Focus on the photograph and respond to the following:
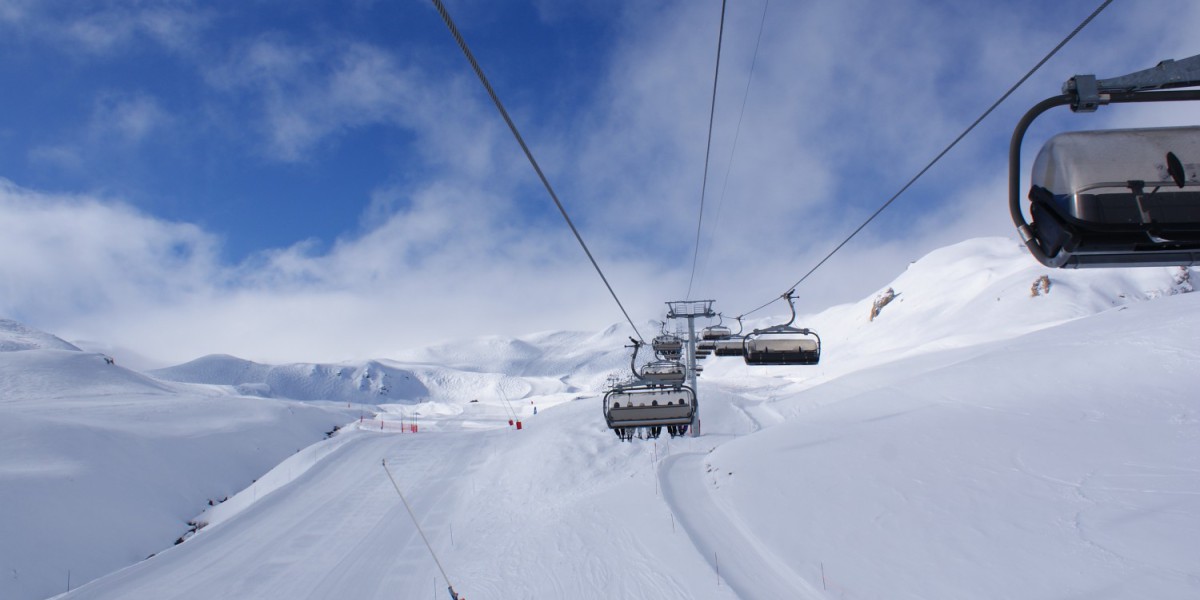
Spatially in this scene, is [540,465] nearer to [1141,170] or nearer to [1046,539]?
[1046,539]

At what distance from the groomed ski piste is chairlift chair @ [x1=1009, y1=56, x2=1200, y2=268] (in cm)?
694

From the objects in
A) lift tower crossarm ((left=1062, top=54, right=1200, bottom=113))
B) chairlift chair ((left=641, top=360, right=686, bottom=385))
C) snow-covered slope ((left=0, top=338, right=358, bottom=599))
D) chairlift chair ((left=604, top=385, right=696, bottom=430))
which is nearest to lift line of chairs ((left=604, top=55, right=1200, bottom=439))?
lift tower crossarm ((left=1062, top=54, right=1200, bottom=113))

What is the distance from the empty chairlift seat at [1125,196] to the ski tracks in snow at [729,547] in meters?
8.03

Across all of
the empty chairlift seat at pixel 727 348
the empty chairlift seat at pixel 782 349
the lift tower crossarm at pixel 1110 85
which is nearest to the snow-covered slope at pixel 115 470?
the empty chairlift seat at pixel 782 349

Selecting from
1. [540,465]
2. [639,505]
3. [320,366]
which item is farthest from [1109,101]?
[320,366]

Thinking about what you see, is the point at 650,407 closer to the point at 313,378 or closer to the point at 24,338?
the point at 24,338

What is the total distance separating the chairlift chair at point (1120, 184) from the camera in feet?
10.4

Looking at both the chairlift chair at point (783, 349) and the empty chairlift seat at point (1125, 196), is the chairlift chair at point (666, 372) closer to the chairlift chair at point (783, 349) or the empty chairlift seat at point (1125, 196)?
the chairlift chair at point (783, 349)

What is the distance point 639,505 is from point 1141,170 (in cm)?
1383

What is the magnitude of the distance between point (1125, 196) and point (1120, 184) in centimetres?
8

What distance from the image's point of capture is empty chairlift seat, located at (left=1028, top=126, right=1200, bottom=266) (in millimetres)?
3264

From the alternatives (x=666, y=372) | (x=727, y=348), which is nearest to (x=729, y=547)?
(x=666, y=372)

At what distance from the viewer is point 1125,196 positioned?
3338mm

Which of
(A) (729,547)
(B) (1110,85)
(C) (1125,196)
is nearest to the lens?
(B) (1110,85)
